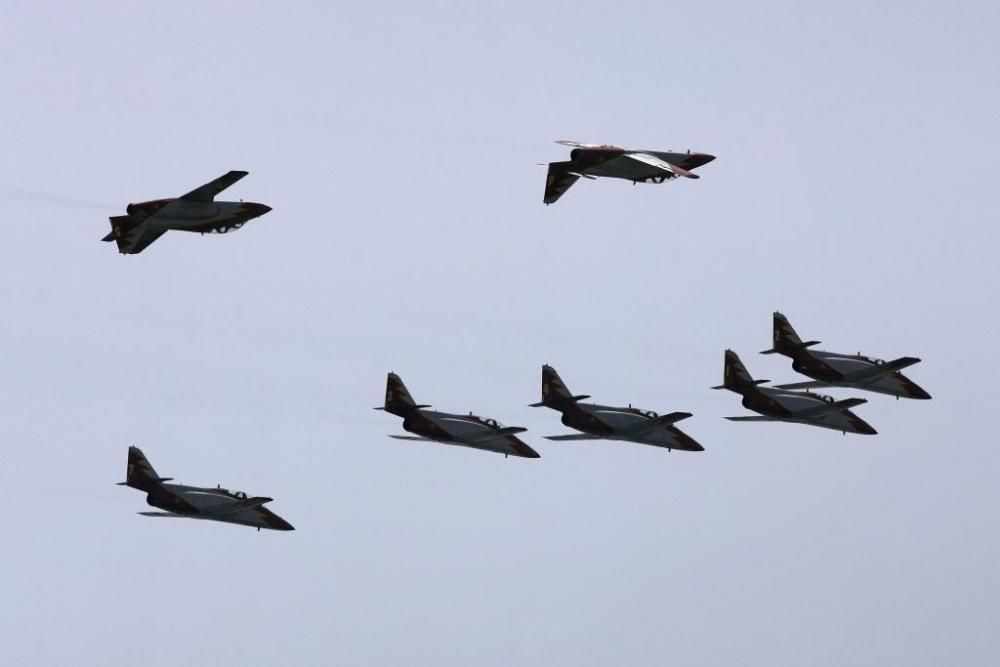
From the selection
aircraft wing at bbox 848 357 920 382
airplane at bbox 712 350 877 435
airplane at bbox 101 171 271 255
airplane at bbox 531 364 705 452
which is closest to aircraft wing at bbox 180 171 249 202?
airplane at bbox 101 171 271 255

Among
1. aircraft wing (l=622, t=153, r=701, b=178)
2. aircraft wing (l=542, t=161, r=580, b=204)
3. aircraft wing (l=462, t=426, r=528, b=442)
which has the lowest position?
aircraft wing (l=462, t=426, r=528, b=442)

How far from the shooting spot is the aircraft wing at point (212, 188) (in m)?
140

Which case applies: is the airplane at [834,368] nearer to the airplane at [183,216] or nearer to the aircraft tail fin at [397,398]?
the aircraft tail fin at [397,398]

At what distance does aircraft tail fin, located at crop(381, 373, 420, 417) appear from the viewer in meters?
163

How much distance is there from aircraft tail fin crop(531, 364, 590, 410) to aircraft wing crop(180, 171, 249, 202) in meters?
32.8

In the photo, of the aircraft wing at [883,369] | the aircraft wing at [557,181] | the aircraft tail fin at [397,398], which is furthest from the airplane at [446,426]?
the aircraft wing at [883,369]

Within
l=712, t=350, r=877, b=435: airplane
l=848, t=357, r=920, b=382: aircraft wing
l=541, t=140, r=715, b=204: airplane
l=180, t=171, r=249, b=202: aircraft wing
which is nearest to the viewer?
l=180, t=171, r=249, b=202: aircraft wing

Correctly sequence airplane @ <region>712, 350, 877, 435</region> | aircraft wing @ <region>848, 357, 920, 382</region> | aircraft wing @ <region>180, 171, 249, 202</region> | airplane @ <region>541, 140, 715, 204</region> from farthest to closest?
airplane @ <region>712, 350, 877, 435</region>
aircraft wing @ <region>848, 357, 920, 382</region>
airplane @ <region>541, 140, 715, 204</region>
aircraft wing @ <region>180, 171, 249, 202</region>

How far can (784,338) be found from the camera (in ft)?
543

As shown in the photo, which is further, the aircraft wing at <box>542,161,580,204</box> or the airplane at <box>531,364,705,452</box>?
the airplane at <box>531,364,705,452</box>

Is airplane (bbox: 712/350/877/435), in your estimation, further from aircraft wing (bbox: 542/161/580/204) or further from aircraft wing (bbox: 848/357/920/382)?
aircraft wing (bbox: 542/161/580/204)

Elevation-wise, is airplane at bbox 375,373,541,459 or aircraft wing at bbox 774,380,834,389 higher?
aircraft wing at bbox 774,380,834,389

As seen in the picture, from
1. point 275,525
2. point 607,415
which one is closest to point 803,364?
point 607,415

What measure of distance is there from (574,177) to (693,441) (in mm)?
26847
